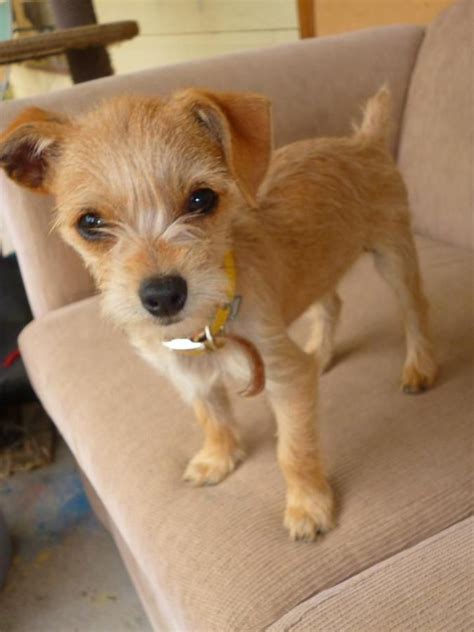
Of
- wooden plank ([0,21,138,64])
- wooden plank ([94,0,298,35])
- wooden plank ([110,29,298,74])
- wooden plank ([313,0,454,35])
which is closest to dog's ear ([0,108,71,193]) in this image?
wooden plank ([0,21,138,64])

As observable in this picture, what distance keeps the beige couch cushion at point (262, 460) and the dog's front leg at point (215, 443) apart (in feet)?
0.09

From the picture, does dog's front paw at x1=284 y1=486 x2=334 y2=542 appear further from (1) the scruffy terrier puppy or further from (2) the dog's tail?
(2) the dog's tail

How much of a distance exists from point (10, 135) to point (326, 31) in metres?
2.42

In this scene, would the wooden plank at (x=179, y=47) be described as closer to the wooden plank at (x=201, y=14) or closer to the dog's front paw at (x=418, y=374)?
the wooden plank at (x=201, y=14)

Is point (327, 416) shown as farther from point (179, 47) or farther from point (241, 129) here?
point (179, 47)

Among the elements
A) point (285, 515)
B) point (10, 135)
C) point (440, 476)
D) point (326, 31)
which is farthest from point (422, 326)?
point (326, 31)

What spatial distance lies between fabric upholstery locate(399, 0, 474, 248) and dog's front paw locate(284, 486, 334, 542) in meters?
1.05

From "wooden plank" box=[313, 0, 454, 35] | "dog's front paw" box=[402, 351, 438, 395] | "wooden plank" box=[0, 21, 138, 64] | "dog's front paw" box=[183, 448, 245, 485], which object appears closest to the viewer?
"dog's front paw" box=[183, 448, 245, 485]

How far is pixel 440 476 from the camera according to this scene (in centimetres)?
117

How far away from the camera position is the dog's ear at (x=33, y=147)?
1.07 metres

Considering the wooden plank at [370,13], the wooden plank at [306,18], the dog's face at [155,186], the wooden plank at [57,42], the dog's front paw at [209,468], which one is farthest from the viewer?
the wooden plank at [306,18]

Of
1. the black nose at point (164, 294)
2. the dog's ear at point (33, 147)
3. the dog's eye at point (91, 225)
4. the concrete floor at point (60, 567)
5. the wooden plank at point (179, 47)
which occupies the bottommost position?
the concrete floor at point (60, 567)

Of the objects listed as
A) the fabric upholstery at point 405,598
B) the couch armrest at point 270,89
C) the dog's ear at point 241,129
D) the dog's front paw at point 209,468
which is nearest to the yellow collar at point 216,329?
the dog's ear at point 241,129

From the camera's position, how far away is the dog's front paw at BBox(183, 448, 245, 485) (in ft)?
4.16
